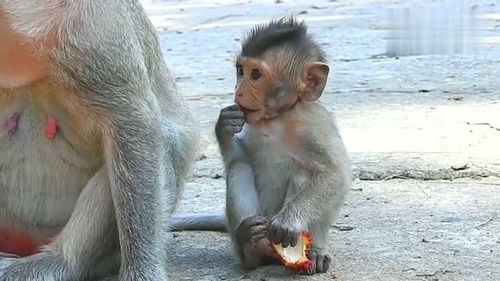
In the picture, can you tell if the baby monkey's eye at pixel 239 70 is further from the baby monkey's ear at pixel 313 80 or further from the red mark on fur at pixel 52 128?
the red mark on fur at pixel 52 128

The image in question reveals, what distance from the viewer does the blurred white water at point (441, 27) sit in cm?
1038

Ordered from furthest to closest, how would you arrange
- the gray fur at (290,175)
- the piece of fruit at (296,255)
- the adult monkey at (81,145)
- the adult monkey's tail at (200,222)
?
1. the adult monkey's tail at (200,222)
2. the gray fur at (290,175)
3. the piece of fruit at (296,255)
4. the adult monkey at (81,145)

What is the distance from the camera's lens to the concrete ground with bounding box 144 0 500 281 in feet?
14.4

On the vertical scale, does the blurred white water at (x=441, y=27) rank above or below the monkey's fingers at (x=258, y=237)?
below

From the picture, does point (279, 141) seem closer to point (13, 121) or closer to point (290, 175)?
point (290, 175)

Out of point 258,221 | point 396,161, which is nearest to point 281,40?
point 258,221

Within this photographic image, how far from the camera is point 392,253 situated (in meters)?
4.46

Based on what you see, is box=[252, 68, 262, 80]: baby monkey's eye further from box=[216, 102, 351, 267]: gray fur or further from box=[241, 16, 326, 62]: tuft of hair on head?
box=[216, 102, 351, 267]: gray fur

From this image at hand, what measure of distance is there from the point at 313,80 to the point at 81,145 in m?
0.90

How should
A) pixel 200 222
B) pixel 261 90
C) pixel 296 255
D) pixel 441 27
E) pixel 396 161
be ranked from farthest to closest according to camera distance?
pixel 441 27 < pixel 396 161 < pixel 200 222 < pixel 261 90 < pixel 296 255

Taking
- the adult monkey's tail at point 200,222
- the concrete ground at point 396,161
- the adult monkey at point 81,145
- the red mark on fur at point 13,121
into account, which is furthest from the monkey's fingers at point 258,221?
the red mark on fur at point 13,121

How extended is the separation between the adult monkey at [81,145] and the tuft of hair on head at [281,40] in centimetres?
41

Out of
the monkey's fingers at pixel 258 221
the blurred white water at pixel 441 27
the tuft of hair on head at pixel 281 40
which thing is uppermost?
the tuft of hair on head at pixel 281 40

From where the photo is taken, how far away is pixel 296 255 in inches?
163
